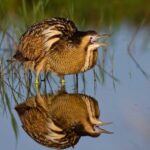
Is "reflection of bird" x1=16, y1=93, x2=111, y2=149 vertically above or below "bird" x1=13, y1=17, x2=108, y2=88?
below

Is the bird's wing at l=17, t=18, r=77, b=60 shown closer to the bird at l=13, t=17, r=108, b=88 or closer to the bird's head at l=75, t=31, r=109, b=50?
the bird at l=13, t=17, r=108, b=88

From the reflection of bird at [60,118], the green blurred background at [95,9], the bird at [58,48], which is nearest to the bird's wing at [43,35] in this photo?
the bird at [58,48]

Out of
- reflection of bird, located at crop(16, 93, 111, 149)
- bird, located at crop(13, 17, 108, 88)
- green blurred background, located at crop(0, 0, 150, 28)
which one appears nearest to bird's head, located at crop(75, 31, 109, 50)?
bird, located at crop(13, 17, 108, 88)

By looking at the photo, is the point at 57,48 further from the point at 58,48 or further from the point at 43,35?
the point at 43,35

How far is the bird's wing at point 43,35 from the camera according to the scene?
969cm

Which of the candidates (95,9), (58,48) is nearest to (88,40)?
(58,48)

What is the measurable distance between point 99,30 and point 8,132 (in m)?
4.32

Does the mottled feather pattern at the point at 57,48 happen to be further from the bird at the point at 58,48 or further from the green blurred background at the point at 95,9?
the green blurred background at the point at 95,9

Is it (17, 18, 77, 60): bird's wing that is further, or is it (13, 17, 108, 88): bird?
(17, 18, 77, 60): bird's wing

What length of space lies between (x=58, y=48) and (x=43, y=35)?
0.86 ft

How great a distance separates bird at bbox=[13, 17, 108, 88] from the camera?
9461 mm

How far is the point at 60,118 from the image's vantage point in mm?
8195

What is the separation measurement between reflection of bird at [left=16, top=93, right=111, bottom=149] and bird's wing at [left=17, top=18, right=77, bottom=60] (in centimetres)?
67

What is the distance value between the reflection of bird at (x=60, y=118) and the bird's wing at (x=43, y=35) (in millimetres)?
668
